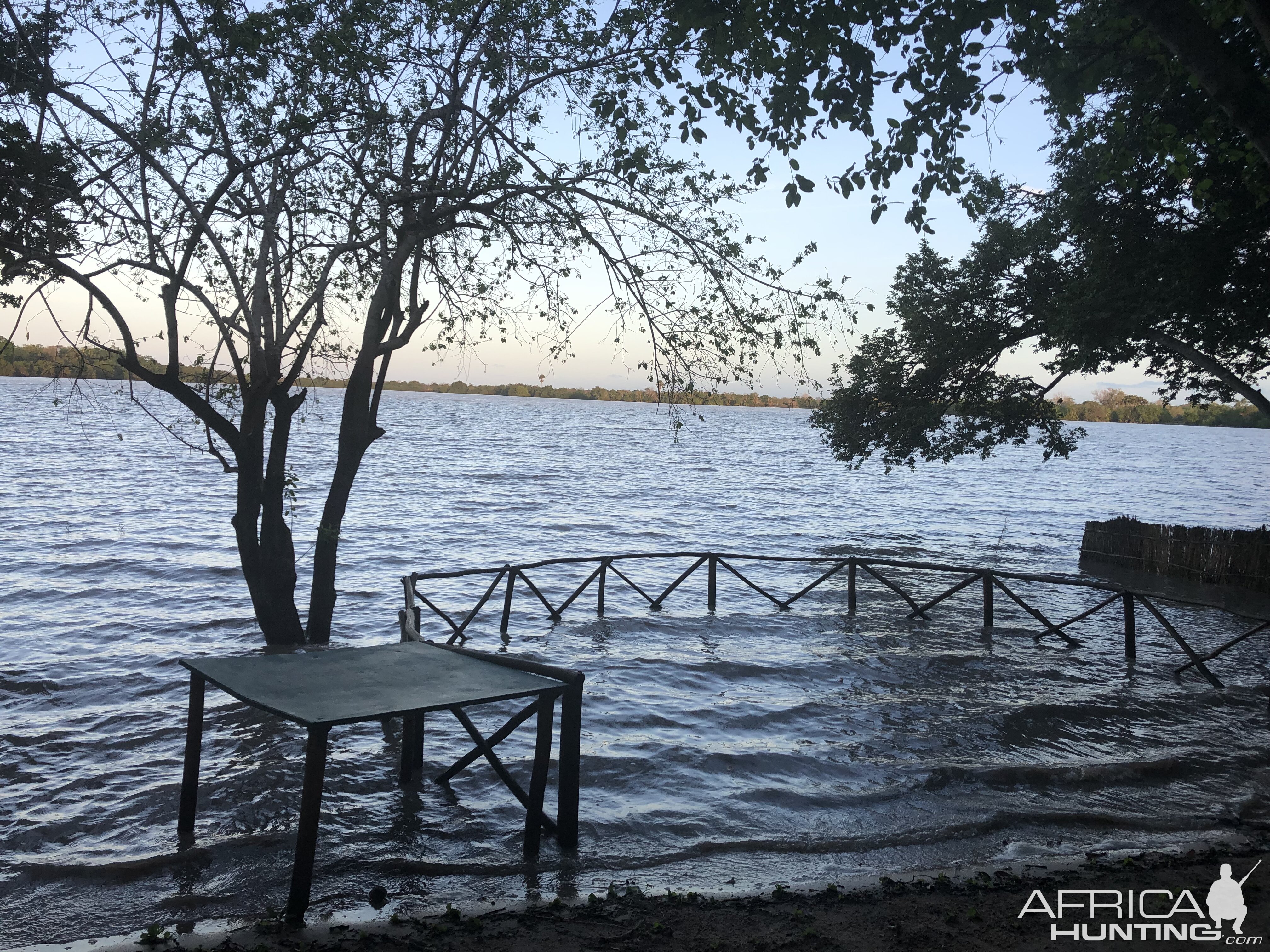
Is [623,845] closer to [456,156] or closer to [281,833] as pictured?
[281,833]

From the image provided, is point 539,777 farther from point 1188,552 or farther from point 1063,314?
point 1188,552

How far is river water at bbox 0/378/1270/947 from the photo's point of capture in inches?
267

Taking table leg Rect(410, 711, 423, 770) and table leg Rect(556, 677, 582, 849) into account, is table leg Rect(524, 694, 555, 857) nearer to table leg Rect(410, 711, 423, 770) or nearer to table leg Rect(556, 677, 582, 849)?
table leg Rect(556, 677, 582, 849)

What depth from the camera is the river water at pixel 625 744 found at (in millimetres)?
6770

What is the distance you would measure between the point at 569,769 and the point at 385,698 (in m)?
1.78

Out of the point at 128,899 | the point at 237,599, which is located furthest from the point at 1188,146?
the point at 237,599

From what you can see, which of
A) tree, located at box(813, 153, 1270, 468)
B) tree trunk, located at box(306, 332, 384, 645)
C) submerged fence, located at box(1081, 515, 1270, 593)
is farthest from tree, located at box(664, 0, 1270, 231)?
submerged fence, located at box(1081, 515, 1270, 593)

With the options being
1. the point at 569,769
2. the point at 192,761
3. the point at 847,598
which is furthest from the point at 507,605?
the point at 569,769

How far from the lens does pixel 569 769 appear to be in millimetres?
6832

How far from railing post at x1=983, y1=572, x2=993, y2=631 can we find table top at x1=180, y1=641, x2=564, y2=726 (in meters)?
11.9

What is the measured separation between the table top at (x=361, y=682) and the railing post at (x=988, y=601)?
11.9 m

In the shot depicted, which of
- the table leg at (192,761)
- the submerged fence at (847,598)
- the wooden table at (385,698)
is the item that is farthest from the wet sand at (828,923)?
the submerged fence at (847,598)

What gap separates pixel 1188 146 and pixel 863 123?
10.5ft

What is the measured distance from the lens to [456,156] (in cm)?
1162
